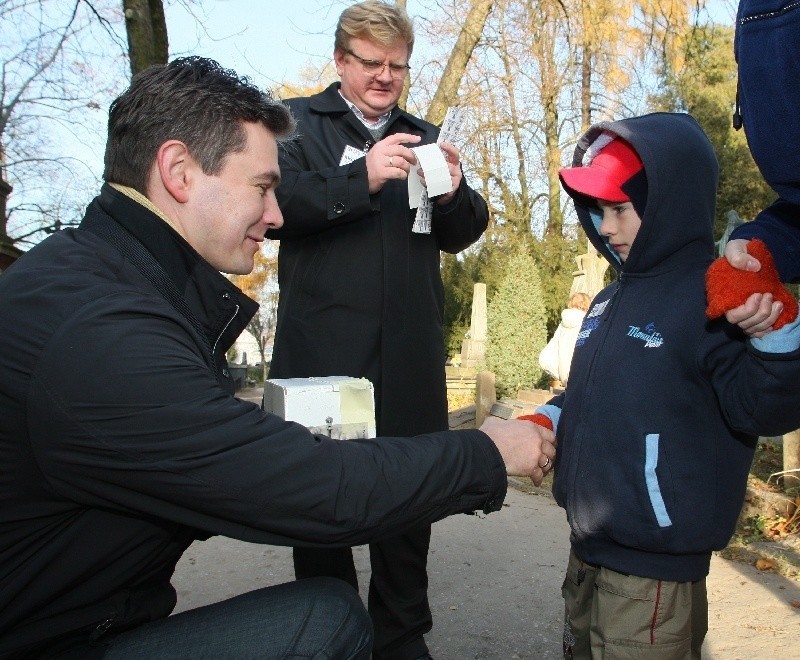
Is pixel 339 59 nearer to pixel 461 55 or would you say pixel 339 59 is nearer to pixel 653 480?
pixel 653 480

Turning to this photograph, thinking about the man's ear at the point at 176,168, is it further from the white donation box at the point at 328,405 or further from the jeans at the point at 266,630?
Answer: the jeans at the point at 266,630

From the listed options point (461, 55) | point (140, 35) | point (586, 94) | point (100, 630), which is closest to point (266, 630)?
point (100, 630)

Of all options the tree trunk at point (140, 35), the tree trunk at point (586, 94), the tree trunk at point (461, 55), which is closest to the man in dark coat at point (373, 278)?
the tree trunk at point (140, 35)

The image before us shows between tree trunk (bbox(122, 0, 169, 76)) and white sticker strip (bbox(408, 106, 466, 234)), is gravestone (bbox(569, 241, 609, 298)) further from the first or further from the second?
white sticker strip (bbox(408, 106, 466, 234))

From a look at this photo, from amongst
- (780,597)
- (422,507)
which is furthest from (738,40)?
(780,597)

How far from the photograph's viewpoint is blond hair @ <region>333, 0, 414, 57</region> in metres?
2.98

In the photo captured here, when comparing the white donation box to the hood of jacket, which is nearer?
the white donation box

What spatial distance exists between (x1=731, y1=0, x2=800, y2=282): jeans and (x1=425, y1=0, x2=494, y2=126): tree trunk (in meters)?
6.89

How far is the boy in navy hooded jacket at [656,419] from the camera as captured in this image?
6.99ft

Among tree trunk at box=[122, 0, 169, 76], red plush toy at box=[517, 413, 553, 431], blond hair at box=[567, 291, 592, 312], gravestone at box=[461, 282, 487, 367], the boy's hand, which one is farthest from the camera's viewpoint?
gravestone at box=[461, 282, 487, 367]

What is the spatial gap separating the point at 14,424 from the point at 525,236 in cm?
2006

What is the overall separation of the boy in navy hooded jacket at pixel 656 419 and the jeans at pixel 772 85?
462mm

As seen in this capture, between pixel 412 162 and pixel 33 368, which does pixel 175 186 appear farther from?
pixel 412 162

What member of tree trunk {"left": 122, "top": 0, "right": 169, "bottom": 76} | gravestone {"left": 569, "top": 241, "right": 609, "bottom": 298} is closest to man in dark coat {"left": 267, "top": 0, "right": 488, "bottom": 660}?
tree trunk {"left": 122, "top": 0, "right": 169, "bottom": 76}
